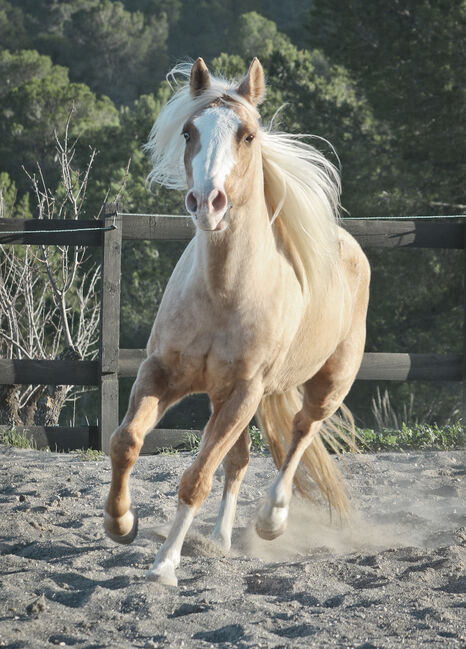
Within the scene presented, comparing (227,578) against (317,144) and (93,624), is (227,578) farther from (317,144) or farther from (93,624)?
(317,144)

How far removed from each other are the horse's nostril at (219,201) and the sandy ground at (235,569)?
139 cm

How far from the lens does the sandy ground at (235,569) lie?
2.69m

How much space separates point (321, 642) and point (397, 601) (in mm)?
591

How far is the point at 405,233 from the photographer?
671 cm

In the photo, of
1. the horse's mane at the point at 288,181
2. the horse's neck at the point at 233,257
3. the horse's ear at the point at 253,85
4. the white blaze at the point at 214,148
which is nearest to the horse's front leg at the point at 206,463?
the horse's neck at the point at 233,257

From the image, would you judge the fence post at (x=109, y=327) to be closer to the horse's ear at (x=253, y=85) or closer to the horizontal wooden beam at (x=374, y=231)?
the horizontal wooden beam at (x=374, y=231)

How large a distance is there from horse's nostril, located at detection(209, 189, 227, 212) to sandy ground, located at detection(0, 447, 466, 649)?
1391 millimetres

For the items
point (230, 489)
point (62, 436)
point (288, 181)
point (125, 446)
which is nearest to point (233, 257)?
point (288, 181)

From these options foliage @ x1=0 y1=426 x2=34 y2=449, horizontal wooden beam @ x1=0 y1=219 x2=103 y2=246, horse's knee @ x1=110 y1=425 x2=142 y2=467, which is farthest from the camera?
horizontal wooden beam @ x1=0 y1=219 x2=103 y2=246

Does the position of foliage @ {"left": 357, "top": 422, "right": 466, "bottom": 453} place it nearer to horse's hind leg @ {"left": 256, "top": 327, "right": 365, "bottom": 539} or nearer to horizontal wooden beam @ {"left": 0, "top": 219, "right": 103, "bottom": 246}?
horse's hind leg @ {"left": 256, "top": 327, "right": 365, "bottom": 539}

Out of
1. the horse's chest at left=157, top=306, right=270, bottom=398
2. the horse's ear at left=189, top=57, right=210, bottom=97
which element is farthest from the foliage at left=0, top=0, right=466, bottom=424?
the horse's chest at left=157, top=306, right=270, bottom=398

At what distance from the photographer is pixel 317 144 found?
16.3m

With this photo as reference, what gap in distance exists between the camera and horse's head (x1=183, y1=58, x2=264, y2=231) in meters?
2.97

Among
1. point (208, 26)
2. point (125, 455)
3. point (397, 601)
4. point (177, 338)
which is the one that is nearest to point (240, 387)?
point (177, 338)
